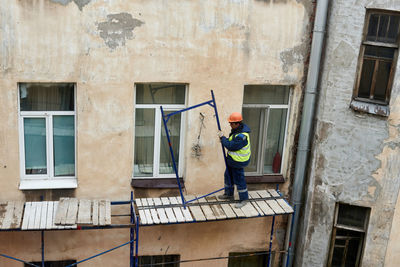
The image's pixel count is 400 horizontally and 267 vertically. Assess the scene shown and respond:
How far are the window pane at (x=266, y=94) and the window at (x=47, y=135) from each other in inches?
127

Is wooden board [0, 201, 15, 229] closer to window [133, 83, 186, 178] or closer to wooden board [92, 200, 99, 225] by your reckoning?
wooden board [92, 200, 99, 225]

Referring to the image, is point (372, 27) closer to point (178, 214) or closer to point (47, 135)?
point (178, 214)

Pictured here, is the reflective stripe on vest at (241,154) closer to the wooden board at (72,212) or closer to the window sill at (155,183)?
the window sill at (155,183)

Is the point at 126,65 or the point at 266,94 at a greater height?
the point at 126,65

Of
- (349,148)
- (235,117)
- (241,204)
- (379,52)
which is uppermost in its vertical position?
(379,52)

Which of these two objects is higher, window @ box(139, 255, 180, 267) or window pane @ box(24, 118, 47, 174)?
window pane @ box(24, 118, 47, 174)

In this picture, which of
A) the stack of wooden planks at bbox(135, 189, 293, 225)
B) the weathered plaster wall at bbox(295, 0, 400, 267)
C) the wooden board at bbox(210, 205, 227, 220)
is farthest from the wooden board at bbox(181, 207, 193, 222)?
the weathered plaster wall at bbox(295, 0, 400, 267)

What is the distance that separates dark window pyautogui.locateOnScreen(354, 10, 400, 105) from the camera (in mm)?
8461

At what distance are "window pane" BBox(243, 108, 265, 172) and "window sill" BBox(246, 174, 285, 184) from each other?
0.24 metres

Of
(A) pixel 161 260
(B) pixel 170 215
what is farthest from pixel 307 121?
(A) pixel 161 260

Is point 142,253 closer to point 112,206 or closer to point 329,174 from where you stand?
point 112,206

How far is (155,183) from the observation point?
362 inches

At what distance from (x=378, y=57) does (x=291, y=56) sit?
1.51m

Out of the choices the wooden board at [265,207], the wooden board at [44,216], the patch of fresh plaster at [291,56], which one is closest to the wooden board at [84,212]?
the wooden board at [44,216]
